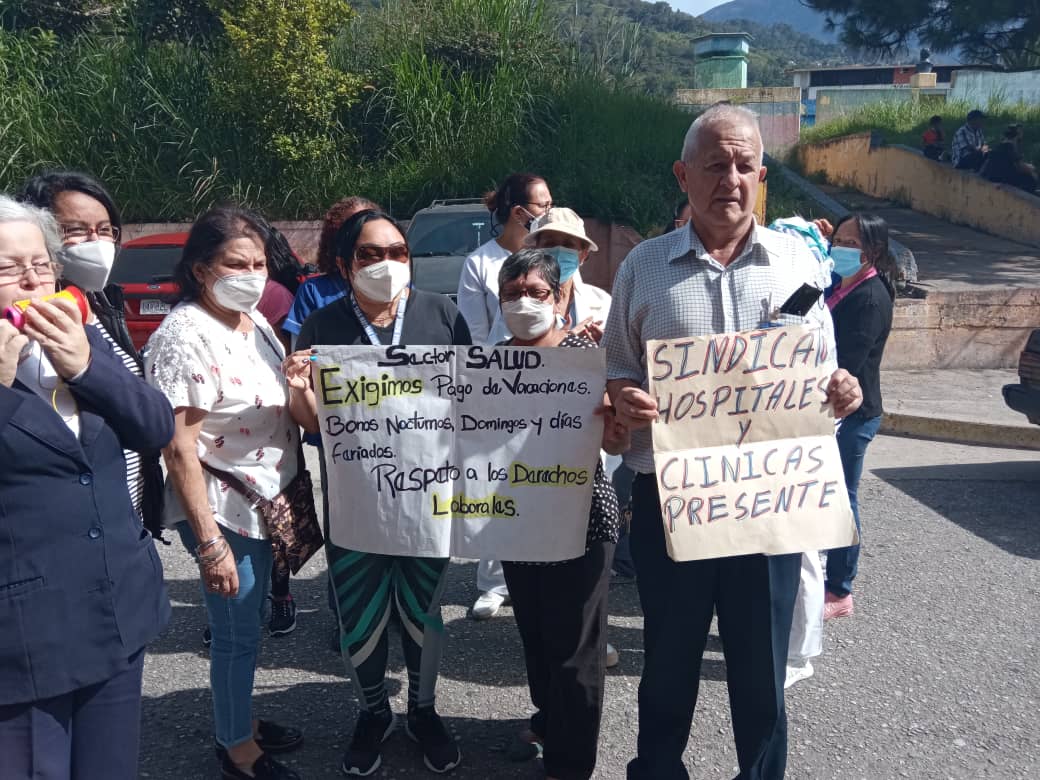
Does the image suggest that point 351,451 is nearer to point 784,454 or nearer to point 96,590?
point 96,590

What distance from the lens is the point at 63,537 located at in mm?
2135

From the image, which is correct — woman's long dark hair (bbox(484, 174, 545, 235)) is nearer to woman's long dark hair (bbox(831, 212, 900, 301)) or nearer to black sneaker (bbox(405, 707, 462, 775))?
woman's long dark hair (bbox(831, 212, 900, 301))

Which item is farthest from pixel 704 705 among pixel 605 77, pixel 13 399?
pixel 605 77

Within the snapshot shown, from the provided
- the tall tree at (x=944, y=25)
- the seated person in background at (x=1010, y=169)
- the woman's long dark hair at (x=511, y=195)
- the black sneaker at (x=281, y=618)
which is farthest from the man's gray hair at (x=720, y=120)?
the seated person in background at (x=1010, y=169)

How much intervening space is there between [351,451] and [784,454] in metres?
1.37

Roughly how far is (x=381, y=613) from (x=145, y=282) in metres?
6.94

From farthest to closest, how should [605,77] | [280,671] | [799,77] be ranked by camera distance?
1. [799,77]
2. [605,77]
3. [280,671]

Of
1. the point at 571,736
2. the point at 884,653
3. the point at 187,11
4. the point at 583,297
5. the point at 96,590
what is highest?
the point at 187,11

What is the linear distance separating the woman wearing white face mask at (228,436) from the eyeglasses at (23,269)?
0.65 metres

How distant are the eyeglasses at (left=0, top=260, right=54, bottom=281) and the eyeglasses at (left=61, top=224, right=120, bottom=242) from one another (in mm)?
856

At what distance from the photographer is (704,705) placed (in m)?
3.79

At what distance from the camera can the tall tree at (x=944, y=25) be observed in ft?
48.6

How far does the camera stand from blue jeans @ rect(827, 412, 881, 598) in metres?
4.55

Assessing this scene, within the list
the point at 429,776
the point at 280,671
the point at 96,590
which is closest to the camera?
the point at 96,590
